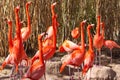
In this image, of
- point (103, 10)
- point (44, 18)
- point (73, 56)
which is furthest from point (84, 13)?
point (73, 56)

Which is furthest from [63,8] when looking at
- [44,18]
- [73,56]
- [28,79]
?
[28,79]

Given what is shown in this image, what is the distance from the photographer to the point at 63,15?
1000 centimetres

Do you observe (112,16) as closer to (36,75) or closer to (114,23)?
(114,23)

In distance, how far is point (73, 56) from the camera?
23.2ft

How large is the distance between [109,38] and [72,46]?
8.97 ft

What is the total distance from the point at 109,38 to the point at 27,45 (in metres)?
2.21

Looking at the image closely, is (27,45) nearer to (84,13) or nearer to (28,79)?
(84,13)

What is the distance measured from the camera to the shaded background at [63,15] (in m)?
9.46

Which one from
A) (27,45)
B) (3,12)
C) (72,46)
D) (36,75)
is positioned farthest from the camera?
(27,45)

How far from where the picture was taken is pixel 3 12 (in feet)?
30.9

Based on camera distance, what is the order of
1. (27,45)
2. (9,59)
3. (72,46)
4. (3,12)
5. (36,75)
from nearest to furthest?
1. (36,75)
2. (9,59)
3. (72,46)
4. (3,12)
5. (27,45)

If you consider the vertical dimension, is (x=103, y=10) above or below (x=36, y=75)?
above

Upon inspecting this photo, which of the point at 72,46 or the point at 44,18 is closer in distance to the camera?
the point at 72,46

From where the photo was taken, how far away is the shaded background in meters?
9.46
